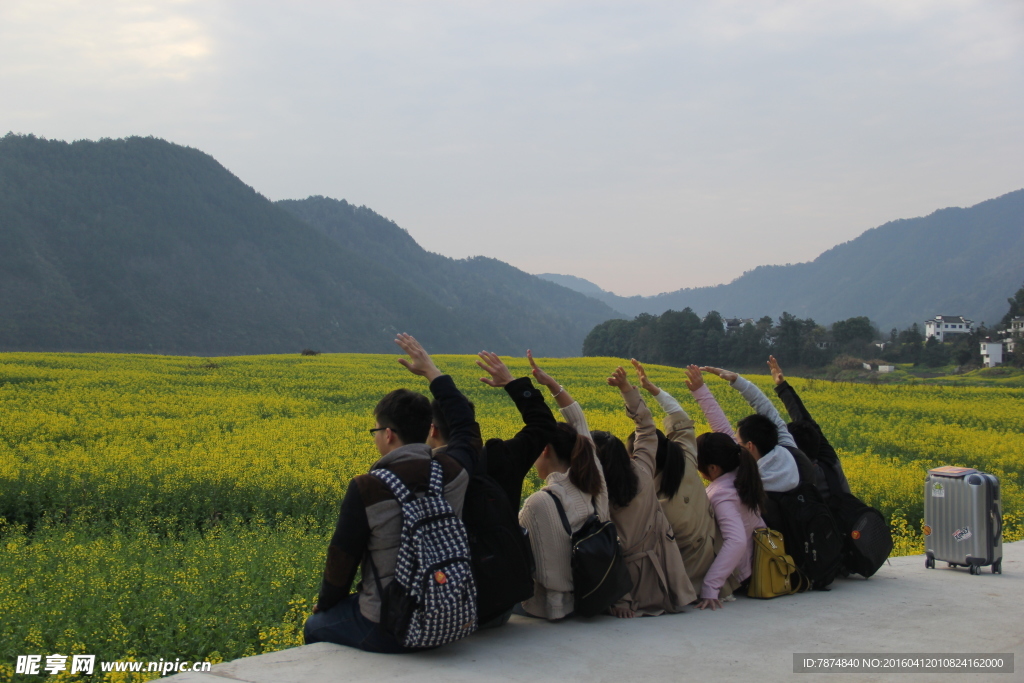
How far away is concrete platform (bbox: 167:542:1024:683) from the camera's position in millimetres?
3490

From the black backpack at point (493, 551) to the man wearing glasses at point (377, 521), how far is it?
A: 0.13m

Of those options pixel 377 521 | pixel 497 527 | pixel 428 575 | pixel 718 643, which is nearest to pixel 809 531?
pixel 718 643

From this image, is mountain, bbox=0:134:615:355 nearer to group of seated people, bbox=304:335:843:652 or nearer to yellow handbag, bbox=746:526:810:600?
group of seated people, bbox=304:335:843:652

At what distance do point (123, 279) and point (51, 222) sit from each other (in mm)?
12067

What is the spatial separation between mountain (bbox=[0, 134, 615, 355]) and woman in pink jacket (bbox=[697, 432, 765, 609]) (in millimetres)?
84194

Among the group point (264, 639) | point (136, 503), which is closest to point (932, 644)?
point (264, 639)

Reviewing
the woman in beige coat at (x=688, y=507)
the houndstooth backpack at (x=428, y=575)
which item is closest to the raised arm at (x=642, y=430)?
the woman in beige coat at (x=688, y=507)

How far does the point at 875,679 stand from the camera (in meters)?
3.62

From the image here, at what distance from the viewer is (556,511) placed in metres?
4.29

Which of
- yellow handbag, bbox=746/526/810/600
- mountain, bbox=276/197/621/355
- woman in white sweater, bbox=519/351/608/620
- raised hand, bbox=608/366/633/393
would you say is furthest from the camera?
mountain, bbox=276/197/621/355

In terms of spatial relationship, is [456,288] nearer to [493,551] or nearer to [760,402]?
[760,402]

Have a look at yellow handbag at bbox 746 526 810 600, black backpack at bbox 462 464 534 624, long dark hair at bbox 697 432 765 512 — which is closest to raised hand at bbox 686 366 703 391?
long dark hair at bbox 697 432 765 512

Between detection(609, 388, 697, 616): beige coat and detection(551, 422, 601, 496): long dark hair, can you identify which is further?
detection(609, 388, 697, 616): beige coat

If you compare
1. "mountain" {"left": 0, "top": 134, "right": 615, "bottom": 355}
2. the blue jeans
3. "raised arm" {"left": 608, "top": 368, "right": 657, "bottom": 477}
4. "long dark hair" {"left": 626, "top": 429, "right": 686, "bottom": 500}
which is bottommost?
the blue jeans
